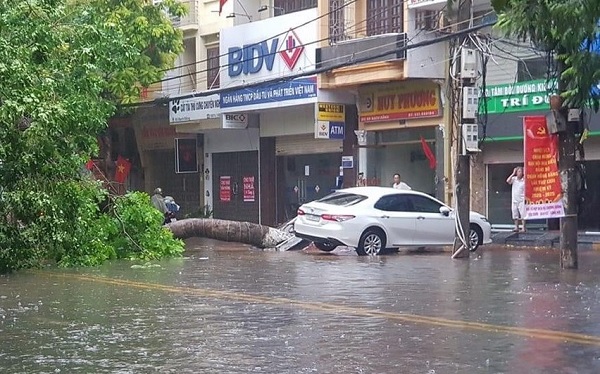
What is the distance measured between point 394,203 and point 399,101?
788 centimetres

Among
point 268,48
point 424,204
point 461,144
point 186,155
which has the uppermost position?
point 268,48

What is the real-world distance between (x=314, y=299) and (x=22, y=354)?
5221mm

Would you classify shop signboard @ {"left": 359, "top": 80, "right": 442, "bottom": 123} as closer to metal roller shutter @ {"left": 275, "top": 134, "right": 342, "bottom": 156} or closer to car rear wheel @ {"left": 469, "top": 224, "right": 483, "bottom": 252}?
metal roller shutter @ {"left": 275, "top": 134, "right": 342, "bottom": 156}

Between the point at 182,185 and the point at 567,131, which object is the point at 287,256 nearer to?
the point at 567,131

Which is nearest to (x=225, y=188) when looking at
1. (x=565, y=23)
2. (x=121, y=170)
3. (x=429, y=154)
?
(x=121, y=170)

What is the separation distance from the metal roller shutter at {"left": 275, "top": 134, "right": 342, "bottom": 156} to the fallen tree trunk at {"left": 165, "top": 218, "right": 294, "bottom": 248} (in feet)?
22.8

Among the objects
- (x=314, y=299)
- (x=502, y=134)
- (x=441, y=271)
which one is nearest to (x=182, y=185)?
(x=502, y=134)

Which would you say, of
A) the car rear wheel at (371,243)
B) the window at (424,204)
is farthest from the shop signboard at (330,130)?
the car rear wheel at (371,243)

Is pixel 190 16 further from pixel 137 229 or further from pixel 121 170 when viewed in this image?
pixel 137 229

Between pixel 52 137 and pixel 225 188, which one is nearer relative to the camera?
pixel 52 137

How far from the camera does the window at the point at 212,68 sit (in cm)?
3809

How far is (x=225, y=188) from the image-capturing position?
1608 inches

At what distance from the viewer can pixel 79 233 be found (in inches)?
830

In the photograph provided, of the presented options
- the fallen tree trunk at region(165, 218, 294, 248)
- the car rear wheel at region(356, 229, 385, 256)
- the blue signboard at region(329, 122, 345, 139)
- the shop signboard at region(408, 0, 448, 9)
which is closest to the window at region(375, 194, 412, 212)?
the car rear wheel at region(356, 229, 385, 256)
